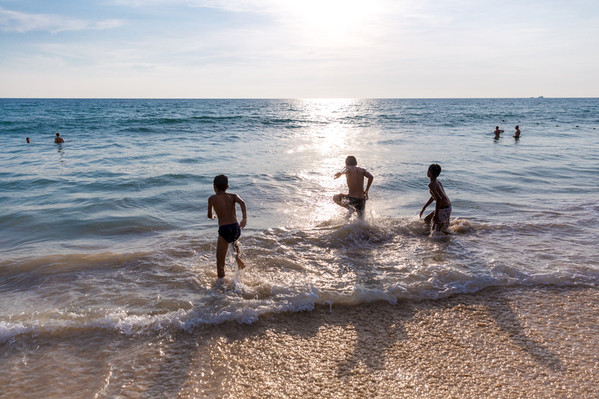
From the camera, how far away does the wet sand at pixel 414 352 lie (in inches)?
133

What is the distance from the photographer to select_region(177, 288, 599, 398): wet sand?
133 inches

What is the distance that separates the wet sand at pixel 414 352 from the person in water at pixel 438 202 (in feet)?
8.29

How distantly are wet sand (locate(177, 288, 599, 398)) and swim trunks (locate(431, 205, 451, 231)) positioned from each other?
258 cm

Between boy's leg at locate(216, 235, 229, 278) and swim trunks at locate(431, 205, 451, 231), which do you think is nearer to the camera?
boy's leg at locate(216, 235, 229, 278)

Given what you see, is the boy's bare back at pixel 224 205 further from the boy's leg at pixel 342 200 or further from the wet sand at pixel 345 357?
the boy's leg at pixel 342 200

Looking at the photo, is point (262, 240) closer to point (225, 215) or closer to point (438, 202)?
point (225, 215)

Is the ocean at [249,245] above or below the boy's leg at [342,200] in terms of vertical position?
below

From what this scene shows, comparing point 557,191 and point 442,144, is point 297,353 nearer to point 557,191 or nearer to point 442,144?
point 557,191

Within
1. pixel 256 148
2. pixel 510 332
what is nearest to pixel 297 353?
pixel 510 332

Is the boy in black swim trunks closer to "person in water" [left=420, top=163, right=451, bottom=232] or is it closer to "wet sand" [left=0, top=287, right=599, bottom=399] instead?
"wet sand" [left=0, top=287, right=599, bottom=399]

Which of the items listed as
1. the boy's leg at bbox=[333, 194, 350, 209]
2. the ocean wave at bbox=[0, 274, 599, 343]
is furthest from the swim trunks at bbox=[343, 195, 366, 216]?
the ocean wave at bbox=[0, 274, 599, 343]

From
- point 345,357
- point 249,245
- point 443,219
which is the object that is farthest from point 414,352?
point 443,219

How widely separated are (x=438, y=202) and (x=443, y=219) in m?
0.41

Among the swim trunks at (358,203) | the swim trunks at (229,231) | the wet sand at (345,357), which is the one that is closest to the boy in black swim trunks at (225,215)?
the swim trunks at (229,231)
